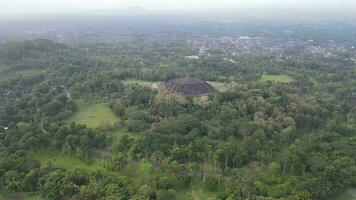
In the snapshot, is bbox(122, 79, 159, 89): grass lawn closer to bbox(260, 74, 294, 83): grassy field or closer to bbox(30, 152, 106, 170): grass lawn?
bbox(260, 74, 294, 83): grassy field

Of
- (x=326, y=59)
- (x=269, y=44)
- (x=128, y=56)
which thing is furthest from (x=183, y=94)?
(x=269, y=44)

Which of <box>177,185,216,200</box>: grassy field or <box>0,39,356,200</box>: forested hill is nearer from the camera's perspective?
<box>177,185,216,200</box>: grassy field

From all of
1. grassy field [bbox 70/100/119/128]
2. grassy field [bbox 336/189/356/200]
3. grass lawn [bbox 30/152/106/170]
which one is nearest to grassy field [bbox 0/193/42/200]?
grass lawn [bbox 30/152/106/170]

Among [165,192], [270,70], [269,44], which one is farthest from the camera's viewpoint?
[269,44]

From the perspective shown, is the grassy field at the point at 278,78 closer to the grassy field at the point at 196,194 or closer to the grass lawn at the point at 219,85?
the grass lawn at the point at 219,85

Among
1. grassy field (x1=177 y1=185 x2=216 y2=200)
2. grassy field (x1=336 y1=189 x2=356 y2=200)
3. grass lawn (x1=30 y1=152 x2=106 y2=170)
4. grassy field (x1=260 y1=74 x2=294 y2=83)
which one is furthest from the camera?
grassy field (x1=260 y1=74 x2=294 y2=83)

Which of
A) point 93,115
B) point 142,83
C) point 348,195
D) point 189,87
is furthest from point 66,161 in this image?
point 142,83

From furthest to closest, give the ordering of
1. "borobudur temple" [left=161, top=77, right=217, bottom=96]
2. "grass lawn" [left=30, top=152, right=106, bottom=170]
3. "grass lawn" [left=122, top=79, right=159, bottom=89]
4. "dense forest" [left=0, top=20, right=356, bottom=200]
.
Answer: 1. "grass lawn" [left=122, top=79, right=159, bottom=89]
2. "borobudur temple" [left=161, top=77, right=217, bottom=96]
3. "grass lawn" [left=30, top=152, right=106, bottom=170]
4. "dense forest" [left=0, top=20, right=356, bottom=200]

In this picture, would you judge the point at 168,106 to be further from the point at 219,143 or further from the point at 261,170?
the point at 261,170
